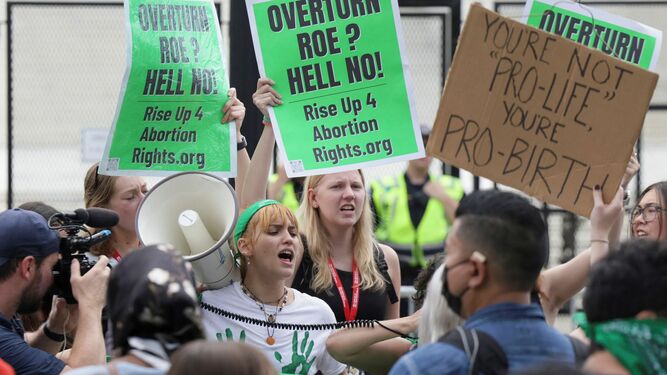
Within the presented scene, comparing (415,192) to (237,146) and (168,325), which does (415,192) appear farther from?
(168,325)

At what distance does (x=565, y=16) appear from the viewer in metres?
5.35

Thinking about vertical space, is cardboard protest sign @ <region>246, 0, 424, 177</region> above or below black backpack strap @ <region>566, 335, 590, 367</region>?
above

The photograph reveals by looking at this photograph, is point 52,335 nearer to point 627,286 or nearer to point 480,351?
point 480,351

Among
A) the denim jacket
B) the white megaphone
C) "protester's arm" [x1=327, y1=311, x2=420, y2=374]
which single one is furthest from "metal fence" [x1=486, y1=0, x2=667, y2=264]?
the denim jacket

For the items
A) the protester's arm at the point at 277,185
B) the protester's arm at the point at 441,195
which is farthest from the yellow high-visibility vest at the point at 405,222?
the protester's arm at the point at 277,185

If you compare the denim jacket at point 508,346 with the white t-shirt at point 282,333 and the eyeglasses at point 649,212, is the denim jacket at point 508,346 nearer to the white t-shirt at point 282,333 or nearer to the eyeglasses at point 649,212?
the white t-shirt at point 282,333

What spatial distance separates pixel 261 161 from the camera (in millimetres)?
5535

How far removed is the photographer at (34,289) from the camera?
4.48m

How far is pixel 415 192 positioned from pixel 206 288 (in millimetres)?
4225

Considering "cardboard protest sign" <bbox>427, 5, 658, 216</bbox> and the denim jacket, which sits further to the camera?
"cardboard protest sign" <bbox>427, 5, 658, 216</bbox>

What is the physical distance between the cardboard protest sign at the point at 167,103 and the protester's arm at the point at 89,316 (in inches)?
32.4

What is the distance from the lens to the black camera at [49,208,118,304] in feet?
15.4

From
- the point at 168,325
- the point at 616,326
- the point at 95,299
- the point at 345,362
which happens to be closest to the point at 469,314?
the point at 616,326

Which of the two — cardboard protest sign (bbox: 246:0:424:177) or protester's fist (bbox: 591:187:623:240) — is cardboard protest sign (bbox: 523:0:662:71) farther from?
protester's fist (bbox: 591:187:623:240)
